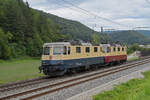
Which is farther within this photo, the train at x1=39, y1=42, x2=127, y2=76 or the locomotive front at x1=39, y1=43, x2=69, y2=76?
the train at x1=39, y1=42, x2=127, y2=76

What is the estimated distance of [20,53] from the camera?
74.4 m

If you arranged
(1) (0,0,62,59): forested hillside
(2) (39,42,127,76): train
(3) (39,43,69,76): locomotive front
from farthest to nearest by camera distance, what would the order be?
(1) (0,0,62,59): forested hillside → (2) (39,42,127,76): train → (3) (39,43,69,76): locomotive front

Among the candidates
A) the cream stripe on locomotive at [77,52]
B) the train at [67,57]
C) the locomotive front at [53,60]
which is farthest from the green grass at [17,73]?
the cream stripe on locomotive at [77,52]

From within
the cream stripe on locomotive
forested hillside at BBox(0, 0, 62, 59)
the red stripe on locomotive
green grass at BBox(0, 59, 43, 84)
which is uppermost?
forested hillside at BBox(0, 0, 62, 59)

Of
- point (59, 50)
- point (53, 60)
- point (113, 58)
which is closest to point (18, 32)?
point (113, 58)

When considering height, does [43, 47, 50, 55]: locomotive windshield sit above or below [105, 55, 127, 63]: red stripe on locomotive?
above

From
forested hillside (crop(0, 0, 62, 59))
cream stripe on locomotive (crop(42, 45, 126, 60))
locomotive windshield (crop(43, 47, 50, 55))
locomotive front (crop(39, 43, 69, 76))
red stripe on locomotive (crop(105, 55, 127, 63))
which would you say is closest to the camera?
locomotive front (crop(39, 43, 69, 76))

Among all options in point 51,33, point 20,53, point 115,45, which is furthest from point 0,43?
point 115,45

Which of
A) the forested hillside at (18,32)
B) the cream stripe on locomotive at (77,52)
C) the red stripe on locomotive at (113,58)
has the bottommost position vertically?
the red stripe on locomotive at (113,58)

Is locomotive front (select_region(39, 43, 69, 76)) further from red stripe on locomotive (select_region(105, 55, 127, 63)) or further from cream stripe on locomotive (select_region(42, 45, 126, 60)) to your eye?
red stripe on locomotive (select_region(105, 55, 127, 63))

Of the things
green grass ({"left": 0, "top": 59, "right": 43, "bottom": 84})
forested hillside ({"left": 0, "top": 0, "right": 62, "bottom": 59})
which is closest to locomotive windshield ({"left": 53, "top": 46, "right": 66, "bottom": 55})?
green grass ({"left": 0, "top": 59, "right": 43, "bottom": 84})

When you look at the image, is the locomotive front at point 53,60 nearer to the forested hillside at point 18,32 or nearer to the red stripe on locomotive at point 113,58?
the red stripe on locomotive at point 113,58

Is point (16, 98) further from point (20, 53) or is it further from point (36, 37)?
point (36, 37)

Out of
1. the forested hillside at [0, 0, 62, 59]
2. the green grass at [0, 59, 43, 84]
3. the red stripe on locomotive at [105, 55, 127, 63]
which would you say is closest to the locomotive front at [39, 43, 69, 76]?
the green grass at [0, 59, 43, 84]
